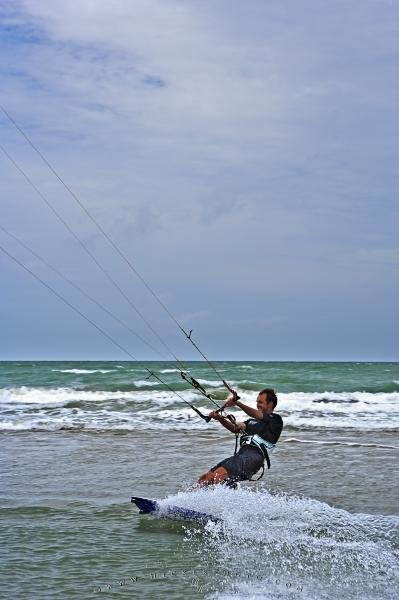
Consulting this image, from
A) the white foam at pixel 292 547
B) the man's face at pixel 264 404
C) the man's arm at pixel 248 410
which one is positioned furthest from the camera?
the man's face at pixel 264 404

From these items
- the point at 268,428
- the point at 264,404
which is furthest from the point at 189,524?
the point at 264,404

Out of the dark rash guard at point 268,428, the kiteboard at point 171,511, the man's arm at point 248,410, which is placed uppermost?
the man's arm at point 248,410

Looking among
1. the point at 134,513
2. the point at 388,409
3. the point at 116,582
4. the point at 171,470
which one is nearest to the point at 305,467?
the point at 171,470

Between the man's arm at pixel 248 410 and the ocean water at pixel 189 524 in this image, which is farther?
the man's arm at pixel 248 410

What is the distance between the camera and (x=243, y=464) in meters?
9.28

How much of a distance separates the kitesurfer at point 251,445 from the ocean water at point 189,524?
22cm

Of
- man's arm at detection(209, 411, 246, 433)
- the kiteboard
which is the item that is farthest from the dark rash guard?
the kiteboard

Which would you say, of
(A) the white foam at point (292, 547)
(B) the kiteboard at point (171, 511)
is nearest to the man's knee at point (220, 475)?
(A) the white foam at point (292, 547)

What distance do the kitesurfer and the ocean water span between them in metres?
0.22

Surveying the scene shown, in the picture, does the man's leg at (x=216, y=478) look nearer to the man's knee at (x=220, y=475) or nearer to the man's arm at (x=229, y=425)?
the man's knee at (x=220, y=475)

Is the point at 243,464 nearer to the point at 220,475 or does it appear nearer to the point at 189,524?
the point at 220,475

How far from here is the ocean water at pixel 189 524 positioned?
21.6 feet

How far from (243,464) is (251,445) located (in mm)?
298

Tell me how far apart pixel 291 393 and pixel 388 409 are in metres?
7.62
